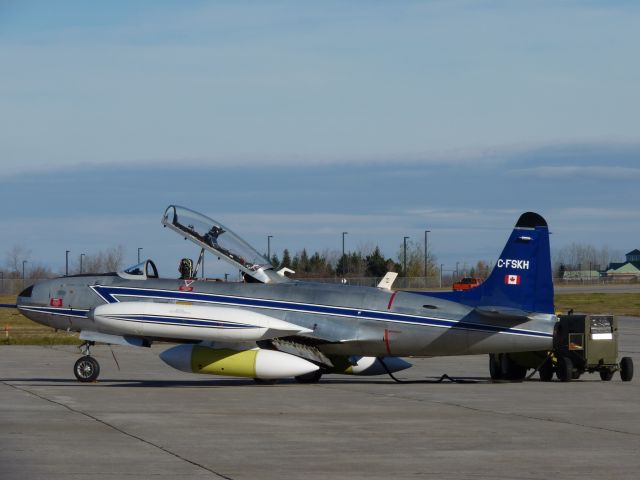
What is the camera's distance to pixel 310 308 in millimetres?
21156

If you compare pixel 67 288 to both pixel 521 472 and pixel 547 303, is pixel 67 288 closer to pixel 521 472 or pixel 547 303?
pixel 547 303

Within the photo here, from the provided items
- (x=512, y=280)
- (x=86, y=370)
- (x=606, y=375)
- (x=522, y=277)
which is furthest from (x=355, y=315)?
(x=606, y=375)

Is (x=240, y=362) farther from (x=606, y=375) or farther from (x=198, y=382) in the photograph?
(x=606, y=375)

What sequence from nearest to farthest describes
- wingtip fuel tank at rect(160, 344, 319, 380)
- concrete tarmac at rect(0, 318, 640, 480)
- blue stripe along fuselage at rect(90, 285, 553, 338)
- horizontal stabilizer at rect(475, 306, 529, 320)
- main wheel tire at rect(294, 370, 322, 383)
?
concrete tarmac at rect(0, 318, 640, 480)
wingtip fuel tank at rect(160, 344, 319, 380)
horizontal stabilizer at rect(475, 306, 529, 320)
blue stripe along fuselage at rect(90, 285, 553, 338)
main wheel tire at rect(294, 370, 322, 383)

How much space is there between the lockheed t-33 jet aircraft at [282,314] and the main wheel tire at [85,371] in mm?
Result: 19

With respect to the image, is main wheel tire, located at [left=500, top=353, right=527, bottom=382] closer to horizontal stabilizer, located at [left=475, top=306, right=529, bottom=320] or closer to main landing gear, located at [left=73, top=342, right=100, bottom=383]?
horizontal stabilizer, located at [left=475, top=306, right=529, bottom=320]

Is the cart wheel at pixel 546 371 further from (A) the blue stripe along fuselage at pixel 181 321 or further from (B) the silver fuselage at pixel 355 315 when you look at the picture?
(A) the blue stripe along fuselage at pixel 181 321

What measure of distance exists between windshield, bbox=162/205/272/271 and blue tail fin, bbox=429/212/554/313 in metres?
3.78

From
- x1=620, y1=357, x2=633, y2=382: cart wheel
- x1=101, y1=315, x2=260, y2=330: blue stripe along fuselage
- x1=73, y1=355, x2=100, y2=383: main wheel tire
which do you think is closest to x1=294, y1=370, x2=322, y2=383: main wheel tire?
x1=101, y1=315, x2=260, y2=330: blue stripe along fuselage

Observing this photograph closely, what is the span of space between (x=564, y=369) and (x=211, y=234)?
24.4 feet

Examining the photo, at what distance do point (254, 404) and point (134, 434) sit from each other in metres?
4.22

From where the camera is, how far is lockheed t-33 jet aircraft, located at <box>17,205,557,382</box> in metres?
20.2

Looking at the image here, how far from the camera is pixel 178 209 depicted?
2172 centimetres

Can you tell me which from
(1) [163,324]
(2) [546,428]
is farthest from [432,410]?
(1) [163,324]
